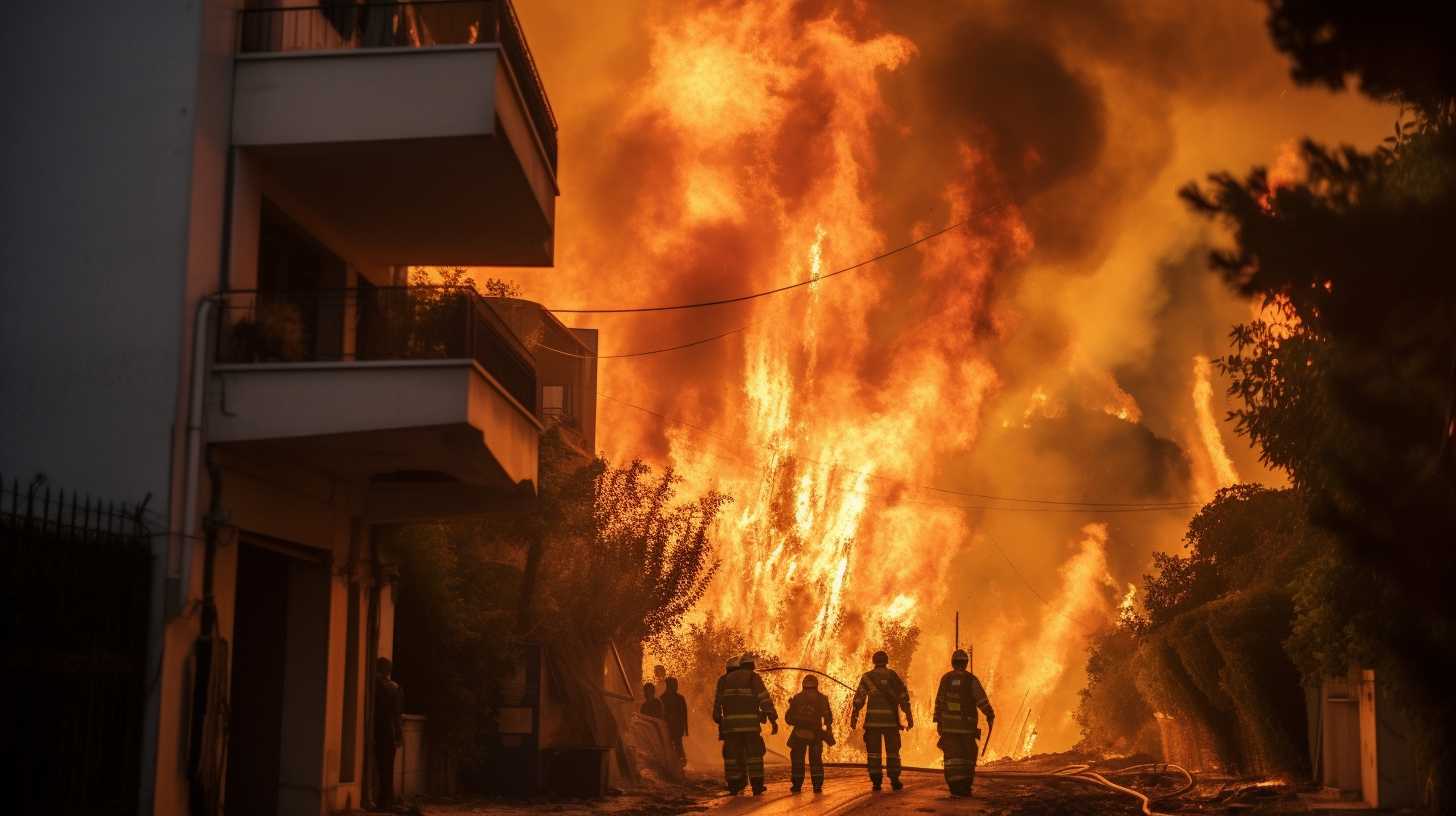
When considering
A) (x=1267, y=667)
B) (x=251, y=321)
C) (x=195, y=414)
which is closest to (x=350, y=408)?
(x=251, y=321)

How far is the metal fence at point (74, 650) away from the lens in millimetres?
11992

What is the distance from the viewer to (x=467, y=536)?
2519 cm

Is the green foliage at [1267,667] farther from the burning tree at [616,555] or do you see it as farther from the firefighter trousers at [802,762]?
the burning tree at [616,555]

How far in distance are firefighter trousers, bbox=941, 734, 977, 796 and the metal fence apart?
36.1 ft

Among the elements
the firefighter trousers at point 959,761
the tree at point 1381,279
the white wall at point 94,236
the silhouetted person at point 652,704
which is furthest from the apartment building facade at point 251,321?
the silhouetted person at point 652,704

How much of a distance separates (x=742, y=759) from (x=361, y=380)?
9479 millimetres

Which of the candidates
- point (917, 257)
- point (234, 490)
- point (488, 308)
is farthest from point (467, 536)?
point (917, 257)

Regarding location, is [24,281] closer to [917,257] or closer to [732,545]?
[732,545]

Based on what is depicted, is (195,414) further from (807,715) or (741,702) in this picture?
(807,715)

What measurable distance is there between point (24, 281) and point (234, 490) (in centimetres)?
260

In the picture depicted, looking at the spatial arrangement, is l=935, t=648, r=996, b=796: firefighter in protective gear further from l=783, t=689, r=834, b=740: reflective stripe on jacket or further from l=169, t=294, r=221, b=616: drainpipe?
l=169, t=294, r=221, b=616: drainpipe

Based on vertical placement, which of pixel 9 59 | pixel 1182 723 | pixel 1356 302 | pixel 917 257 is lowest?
pixel 1182 723

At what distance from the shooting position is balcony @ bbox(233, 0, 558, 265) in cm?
1617

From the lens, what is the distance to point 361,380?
623 inches
